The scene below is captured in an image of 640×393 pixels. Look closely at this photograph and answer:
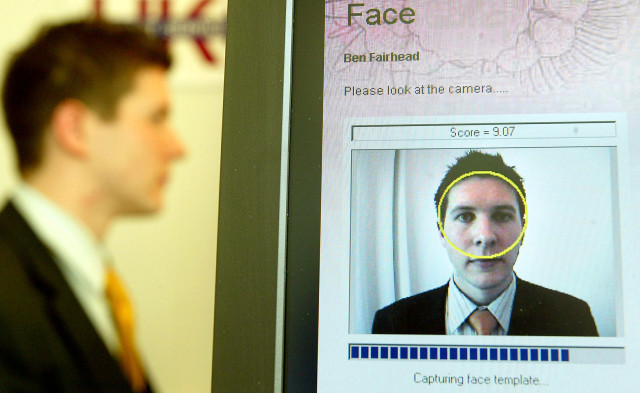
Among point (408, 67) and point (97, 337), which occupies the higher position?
point (408, 67)

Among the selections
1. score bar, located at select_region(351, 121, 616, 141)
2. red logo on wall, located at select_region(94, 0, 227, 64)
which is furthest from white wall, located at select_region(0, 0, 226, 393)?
score bar, located at select_region(351, 121, 616, 141)

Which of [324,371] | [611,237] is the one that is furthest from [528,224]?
[324,371]

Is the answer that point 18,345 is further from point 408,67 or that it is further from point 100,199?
point 408,67

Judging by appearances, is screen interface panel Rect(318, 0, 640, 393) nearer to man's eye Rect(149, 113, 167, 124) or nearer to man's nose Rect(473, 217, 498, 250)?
man's nose Rect(473, 217, 498, 250)

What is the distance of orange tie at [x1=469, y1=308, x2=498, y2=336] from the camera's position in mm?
403

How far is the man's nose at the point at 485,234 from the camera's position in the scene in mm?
408

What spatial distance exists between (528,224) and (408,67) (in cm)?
13

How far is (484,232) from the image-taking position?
0.41 m

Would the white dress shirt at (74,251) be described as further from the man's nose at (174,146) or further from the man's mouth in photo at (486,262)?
the man's mouth in photo at (486,262)

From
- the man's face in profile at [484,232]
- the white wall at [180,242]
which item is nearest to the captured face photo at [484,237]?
the man's face in profile at [484,232]

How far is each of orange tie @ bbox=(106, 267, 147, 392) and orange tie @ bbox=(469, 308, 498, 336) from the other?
208 mm

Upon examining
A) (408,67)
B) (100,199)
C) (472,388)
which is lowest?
(472,388)

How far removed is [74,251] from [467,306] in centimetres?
25

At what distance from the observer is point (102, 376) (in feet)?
0.93
